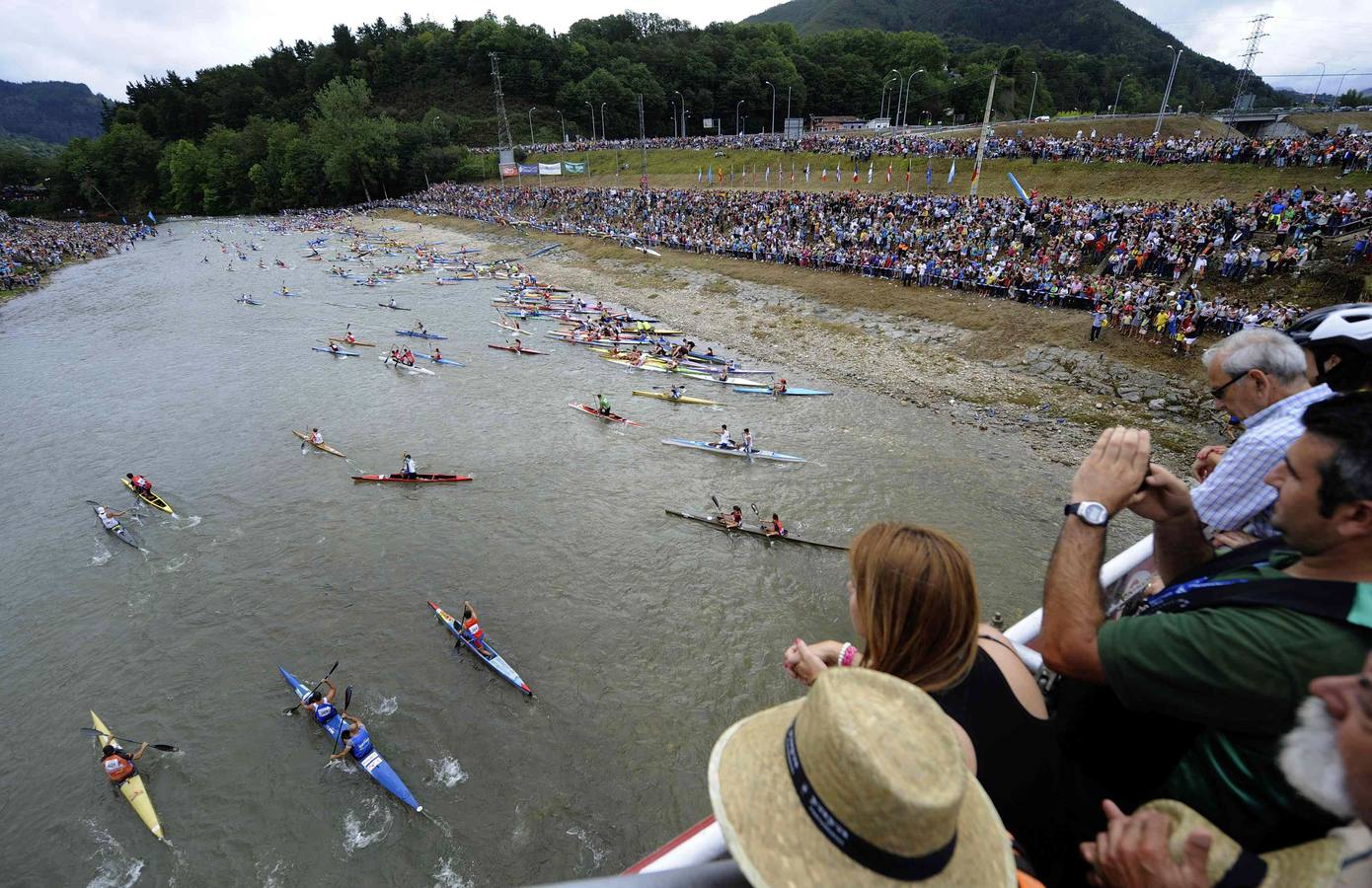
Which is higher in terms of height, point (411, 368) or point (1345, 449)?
point (1345, 449)

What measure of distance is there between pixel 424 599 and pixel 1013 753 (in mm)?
16004

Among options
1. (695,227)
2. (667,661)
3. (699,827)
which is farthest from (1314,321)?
(695,227)

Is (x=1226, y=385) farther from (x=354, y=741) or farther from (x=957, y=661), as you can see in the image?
(x=354, y=741)

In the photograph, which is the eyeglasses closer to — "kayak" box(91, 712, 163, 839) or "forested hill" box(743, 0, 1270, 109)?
"kayak" box(91, 712, 163, 839)

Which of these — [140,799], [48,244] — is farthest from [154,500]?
[48,244]

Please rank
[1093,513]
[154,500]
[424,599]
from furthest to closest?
[154,500] → [424,599] → [1093,513]

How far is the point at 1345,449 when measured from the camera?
6.77ft

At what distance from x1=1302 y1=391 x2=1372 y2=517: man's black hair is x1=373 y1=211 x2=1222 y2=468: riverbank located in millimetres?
19994

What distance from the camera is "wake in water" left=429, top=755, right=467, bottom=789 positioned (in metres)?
11.4

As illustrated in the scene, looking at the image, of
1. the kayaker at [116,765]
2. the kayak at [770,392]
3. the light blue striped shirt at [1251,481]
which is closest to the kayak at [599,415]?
the kayak at [770,392]

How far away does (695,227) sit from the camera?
4956cm

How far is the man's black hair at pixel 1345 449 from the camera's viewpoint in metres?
2.00

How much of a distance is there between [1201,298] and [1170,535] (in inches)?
1068

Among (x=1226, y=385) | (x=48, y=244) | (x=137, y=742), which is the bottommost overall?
(x=137, y=742)
